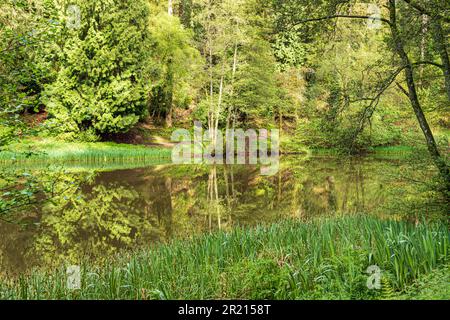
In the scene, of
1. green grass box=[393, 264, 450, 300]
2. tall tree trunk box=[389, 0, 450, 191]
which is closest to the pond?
tall tree trunk box=[389, 0, 450, 191]

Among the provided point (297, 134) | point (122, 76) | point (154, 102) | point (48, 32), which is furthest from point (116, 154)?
point (48, 32)

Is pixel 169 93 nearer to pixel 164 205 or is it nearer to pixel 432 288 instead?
pixel 164 205

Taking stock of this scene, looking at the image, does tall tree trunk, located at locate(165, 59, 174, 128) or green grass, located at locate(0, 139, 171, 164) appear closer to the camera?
green grass, located at locate(0, 139, 171, 164)

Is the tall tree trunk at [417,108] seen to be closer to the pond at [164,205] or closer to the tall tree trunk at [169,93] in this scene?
the pond at [164,205]

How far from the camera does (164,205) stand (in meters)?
10.8

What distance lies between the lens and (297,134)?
27.2 meters

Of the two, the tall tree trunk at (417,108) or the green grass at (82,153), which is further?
the green grass at (82,153)

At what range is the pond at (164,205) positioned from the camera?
659 cm

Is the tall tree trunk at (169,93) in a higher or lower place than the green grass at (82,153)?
higher

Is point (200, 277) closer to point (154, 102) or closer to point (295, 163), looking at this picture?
point (295, 163)

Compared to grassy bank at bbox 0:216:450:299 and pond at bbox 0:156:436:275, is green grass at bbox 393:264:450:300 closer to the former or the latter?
grassy bank at bbox 0:216:450:299

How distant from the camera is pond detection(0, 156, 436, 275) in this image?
659 cm

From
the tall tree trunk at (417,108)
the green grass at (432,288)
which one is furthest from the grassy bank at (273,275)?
the tall tree trunk at (417,108)

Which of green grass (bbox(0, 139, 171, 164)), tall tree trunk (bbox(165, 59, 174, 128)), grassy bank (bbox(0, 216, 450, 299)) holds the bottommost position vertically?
grassy bank (bbox(0, 216, 450, 299))
